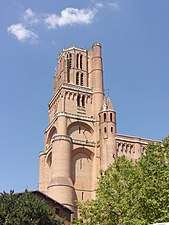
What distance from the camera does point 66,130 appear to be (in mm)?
57188

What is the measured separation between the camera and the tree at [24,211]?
90.6ft

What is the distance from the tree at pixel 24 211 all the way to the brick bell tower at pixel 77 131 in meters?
21.4

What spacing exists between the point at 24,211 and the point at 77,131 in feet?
103

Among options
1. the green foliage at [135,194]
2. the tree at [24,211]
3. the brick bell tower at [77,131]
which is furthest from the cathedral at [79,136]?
the green foliage at [135,194]

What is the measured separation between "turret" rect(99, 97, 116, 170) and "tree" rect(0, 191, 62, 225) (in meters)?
25.2

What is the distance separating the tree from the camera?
27.6 m

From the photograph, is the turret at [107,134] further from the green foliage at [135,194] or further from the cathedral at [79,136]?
the green foliage at [135,194]

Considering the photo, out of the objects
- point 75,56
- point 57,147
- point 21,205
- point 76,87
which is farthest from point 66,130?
point 21,205

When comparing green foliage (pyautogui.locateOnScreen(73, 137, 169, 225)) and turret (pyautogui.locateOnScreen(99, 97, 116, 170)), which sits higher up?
turret (pyautogui.locateOnScreen(99, 97, 116, 170))

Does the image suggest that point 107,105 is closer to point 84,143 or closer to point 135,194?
point 84,143

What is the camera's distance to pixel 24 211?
28.0 metres

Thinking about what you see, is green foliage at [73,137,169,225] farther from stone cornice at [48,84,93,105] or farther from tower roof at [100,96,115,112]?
stone cornice at [48,84,93,105]

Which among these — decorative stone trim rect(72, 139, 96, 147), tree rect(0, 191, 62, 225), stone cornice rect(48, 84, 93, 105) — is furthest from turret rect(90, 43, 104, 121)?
tree rect(0, 191, 62, 225)

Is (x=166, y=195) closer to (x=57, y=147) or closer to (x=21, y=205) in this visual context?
(x=21, y=205)
